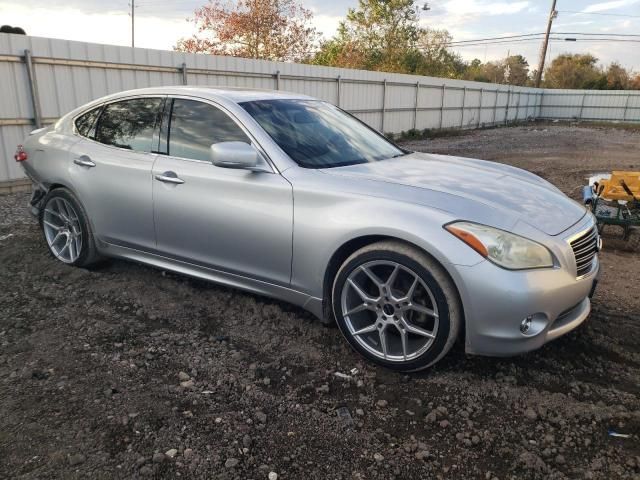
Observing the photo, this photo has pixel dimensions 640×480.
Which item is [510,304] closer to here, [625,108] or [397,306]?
[397,306]

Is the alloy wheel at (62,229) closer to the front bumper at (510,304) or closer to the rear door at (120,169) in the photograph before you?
the rear door at (120,169)

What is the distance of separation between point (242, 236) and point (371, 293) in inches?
38.5

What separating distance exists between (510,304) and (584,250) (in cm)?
78

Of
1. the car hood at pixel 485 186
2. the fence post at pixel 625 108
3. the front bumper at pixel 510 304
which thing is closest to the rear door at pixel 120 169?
the car hood at pixel 485 186

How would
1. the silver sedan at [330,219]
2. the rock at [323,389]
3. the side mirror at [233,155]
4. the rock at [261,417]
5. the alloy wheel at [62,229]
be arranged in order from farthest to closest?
the alloy wheel at [62,229] → the side mirror at [233,155] → the rock at [323,389] → the silver sedan at [330,219] → the rock at [261,417]

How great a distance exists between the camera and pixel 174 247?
148 inches

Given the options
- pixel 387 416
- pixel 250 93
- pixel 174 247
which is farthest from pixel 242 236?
pixel 387 416

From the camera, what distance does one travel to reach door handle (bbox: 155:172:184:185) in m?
3.62

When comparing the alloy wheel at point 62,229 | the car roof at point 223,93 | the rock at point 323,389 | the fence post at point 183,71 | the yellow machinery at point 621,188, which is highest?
the fence post at point 183,71

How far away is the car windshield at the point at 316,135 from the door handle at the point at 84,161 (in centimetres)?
152

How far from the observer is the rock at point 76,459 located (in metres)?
2.20

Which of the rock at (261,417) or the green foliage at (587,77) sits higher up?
the green foliage at (587,77)

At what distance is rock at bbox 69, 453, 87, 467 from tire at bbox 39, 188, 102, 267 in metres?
2.46

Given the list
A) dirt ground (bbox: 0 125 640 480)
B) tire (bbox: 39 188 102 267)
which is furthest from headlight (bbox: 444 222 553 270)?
tire (bbox: 39 188 102 267)
